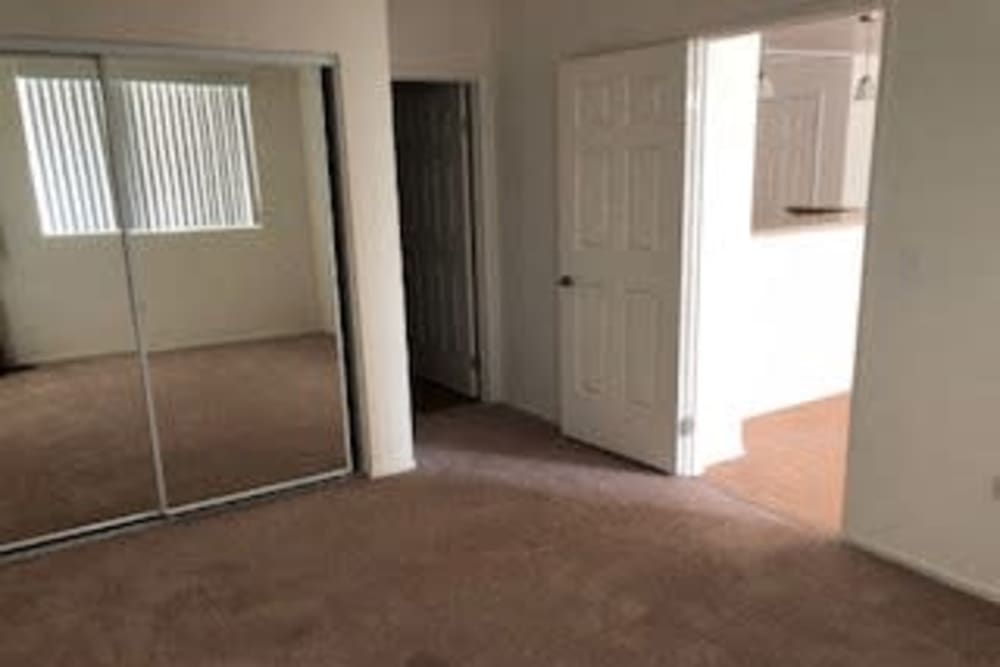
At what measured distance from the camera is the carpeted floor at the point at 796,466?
11.1ft

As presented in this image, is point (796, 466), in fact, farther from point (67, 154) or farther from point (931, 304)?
point (67, 154)

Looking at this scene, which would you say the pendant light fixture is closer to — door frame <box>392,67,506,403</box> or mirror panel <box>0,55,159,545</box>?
door frame <box>392,67,506,403</box>

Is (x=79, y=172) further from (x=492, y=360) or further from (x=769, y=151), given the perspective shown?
(x=769, y=151)

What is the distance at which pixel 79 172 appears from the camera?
305cm

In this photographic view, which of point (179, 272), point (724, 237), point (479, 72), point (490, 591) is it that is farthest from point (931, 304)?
point (179, 272)

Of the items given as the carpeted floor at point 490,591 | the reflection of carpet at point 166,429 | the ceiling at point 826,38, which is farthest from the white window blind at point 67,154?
the ceiling at point 826,38

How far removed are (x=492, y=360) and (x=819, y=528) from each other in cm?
228

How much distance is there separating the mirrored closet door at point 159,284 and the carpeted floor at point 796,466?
1997 mm

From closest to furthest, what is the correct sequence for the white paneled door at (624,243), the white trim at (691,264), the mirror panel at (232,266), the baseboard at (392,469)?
the mirror panel at (232,266) → the white trim at (691,264) → the white paneled door at (624,243) → the baseboard at (392,469)

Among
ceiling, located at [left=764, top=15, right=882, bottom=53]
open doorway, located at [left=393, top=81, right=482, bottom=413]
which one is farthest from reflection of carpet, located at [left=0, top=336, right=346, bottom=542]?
ceiling, located at [left=764, top=15, right=882, bottom=53]

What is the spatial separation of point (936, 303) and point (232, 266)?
278cm

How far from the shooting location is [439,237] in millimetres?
5020

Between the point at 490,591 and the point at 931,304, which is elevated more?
the point at 931,304

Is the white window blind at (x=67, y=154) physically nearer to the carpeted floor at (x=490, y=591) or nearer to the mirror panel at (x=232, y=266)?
the mirror panel at (x=232, y=266)
